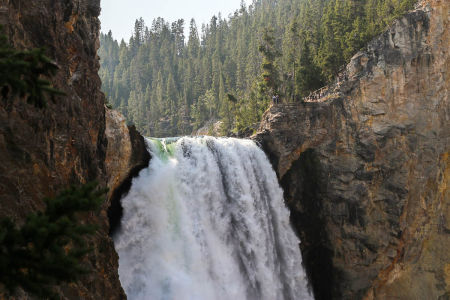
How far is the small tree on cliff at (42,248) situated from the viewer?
4.46 m

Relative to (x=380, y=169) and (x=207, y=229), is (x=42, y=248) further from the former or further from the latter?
(x=380, y=169)

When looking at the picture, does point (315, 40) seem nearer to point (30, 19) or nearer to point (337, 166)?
point (337, 166)

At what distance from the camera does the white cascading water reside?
56.4ft

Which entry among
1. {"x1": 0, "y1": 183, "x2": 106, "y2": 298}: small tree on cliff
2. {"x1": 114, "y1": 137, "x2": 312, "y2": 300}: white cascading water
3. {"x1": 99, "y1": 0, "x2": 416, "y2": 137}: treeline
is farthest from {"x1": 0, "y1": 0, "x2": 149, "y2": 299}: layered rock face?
{"x1": 99, "y1": 0, "x2": 416, "y2": 137}: treeline

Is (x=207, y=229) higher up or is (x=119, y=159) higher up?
(x=119, y=159)

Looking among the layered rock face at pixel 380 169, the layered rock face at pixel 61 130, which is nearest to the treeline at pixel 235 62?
the layered rock face at pixel 380 169

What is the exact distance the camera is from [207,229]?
775 inches

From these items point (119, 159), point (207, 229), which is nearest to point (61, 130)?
point (119, 159)

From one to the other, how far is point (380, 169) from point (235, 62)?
57.7m

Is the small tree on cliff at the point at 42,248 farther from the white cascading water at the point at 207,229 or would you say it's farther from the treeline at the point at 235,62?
the treeline at the point at 235,62

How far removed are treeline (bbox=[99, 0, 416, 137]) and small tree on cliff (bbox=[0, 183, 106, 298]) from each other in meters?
32.5

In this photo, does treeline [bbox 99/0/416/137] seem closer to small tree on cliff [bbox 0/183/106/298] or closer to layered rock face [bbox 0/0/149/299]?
layered rock face [bbox 0/0/149/299]

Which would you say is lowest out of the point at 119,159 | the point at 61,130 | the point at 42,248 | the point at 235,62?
the point at 42,248

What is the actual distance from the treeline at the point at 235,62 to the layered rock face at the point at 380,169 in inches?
296
